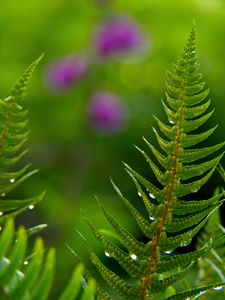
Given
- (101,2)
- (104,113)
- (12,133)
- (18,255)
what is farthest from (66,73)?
(18,255)

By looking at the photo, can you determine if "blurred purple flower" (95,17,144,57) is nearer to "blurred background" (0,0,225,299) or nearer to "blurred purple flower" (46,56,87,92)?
"blurred background" (0,0,225,299)

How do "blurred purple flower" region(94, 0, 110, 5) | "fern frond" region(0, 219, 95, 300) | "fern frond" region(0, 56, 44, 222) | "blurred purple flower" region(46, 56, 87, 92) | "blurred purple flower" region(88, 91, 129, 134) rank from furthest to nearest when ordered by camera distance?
"blurred purple flower" region(94, 0, 110, 5), "blurred purple flower" region(46, 56, 87, 92), "blurred purple flower" region(88, 91, 129, 134), "fern frond" region(0, 56, 44, 222), "fern frond" region(0, 219, 95, 300)

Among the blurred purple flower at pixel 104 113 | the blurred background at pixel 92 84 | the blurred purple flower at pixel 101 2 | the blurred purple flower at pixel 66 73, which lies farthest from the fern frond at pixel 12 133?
the blurred purple flower at pixel 101 2

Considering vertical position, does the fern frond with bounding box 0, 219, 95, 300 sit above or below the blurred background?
below

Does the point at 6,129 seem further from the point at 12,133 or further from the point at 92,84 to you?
the point at 92,84

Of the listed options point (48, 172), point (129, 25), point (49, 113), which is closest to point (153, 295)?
point (129, 25)

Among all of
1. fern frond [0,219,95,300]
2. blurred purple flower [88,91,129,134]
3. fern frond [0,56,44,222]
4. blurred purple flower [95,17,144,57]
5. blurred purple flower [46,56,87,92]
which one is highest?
blurred purple flower [46,56,87,92]

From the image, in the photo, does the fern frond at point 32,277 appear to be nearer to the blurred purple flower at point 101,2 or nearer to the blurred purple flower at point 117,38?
the blurred purple flower at point 117,38

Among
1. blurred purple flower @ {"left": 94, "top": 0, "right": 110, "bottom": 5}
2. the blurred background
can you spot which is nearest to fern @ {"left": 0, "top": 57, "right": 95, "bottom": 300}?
the blurred background
